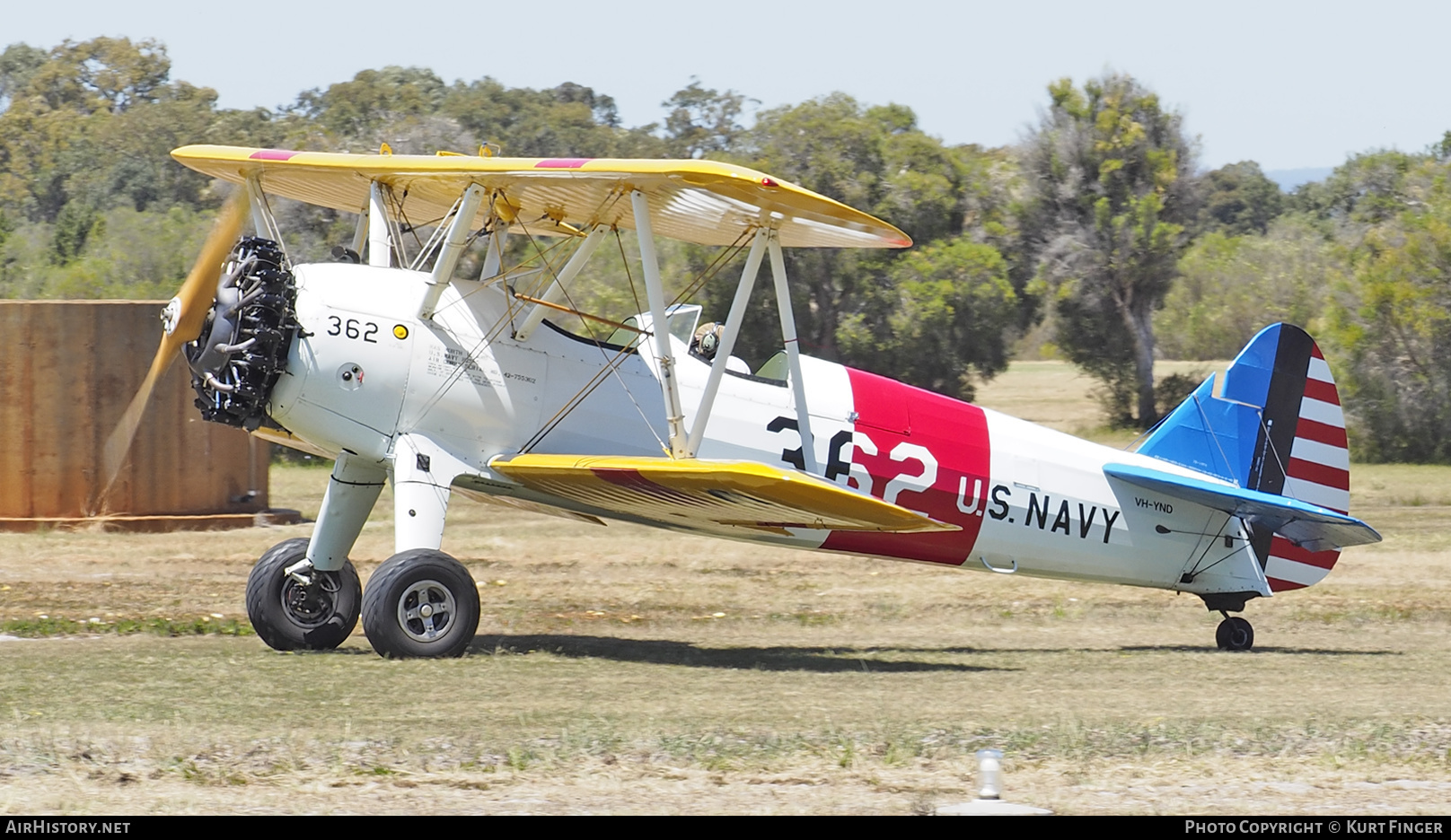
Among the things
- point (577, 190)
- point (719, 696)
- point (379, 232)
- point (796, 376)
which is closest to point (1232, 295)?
point (796, 376)

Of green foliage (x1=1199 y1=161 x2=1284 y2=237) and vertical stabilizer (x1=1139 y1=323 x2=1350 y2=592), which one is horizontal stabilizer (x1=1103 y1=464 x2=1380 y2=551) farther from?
green foliage (x1=1199 y1=161 x2=1284 y2=237)

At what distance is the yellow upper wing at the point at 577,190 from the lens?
33.3 ft

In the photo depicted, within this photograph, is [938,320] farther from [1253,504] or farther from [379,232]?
[379,232]

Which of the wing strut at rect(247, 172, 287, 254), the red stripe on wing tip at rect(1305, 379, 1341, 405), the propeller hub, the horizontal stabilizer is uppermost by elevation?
the wing strut at rect(247, 172, 287, 254)

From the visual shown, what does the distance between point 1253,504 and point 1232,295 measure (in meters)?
40.6

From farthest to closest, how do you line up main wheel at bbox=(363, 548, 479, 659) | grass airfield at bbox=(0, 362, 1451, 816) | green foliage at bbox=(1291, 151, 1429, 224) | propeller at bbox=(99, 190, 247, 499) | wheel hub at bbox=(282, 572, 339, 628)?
green foliage at bbox=(1291, 151, 1429, 224)
wheel hub at bbox=(282, 572, 339, 628)
propeller at bbox=(99, 190, 247, 499)
main wheel at bbox=(363, 548, 479, 659)
grass airfield at bbox=(0, 362, 1451, 816)

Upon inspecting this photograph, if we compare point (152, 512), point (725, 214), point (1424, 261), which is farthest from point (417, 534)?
point (1424, 261)

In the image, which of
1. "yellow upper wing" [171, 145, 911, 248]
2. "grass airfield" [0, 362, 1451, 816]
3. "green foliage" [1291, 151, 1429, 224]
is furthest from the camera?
"green foliage" [1291, 151, 1429, 224]

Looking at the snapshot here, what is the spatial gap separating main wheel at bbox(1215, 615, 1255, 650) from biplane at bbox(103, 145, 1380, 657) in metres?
0.44

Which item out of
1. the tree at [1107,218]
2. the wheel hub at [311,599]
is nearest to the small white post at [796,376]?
the wheel hub at [311,599]

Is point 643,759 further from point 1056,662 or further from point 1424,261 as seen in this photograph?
point 1424,261

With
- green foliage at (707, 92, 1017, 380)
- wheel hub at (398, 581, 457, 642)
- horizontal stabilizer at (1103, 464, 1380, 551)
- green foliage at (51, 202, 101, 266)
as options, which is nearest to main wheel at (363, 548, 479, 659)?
wheel hub at (398, 581, 457, 642)

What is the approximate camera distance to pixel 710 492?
1036 centimetres

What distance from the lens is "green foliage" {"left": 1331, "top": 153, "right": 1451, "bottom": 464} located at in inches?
1259
